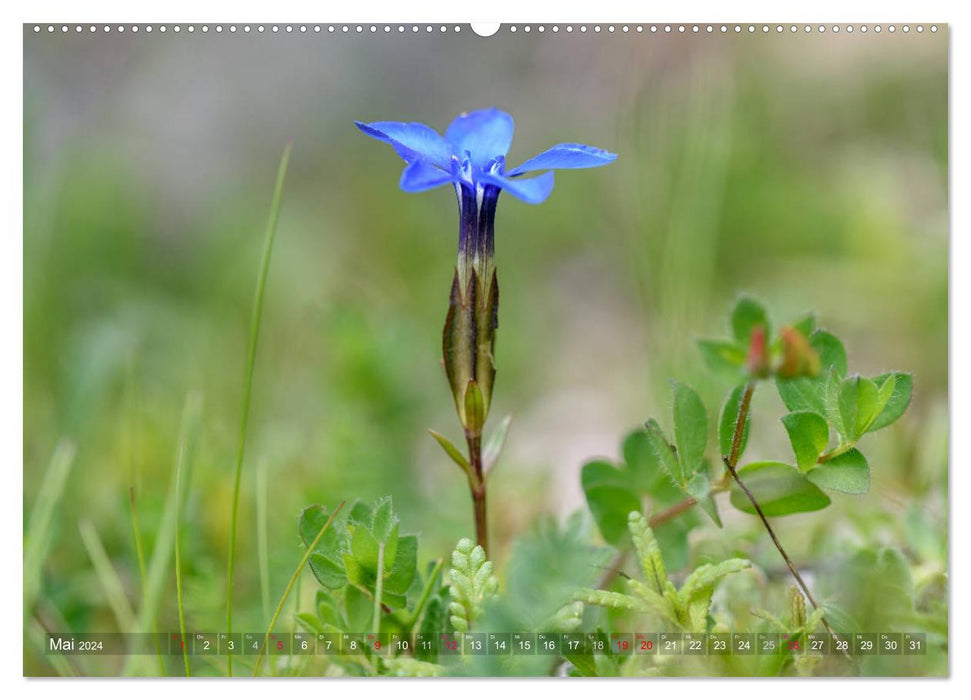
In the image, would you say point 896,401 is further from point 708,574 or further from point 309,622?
point 309,622

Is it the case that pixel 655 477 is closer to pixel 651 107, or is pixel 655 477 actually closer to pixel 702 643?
pixel 702 643

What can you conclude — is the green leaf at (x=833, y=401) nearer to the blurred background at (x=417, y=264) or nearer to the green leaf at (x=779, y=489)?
the green leaf at (x=779, y=489)

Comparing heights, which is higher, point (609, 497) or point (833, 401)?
point (833, 401)

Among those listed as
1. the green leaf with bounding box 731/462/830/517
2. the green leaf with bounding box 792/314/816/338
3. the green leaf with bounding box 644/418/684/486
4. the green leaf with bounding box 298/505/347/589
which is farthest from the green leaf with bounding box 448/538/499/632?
the green leaf with bounding box 792/314/816/338

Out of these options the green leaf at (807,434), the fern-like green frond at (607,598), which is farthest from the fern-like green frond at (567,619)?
the green leaf at (807,434)

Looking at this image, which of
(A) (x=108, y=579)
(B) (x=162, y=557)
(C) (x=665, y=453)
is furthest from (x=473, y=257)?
(A) (x=108, y=579)
